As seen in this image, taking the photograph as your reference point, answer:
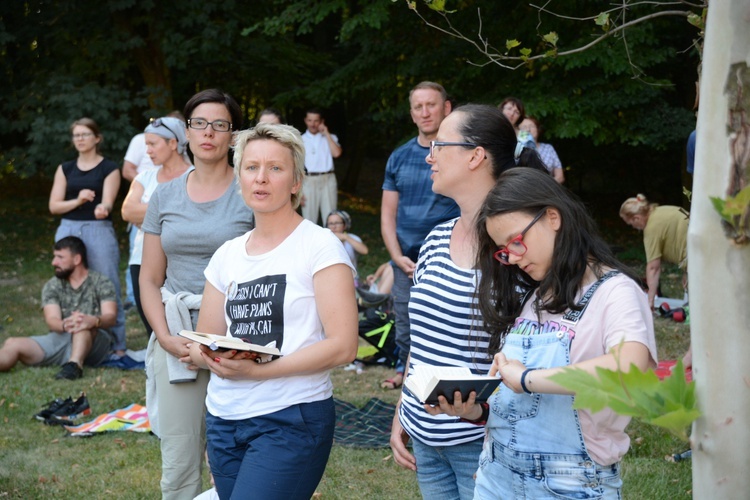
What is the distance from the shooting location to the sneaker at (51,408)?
6.87 meters

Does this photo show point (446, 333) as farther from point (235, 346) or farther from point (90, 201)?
point (90, 201)

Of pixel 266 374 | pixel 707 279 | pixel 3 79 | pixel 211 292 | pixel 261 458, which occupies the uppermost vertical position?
pixel 3 79

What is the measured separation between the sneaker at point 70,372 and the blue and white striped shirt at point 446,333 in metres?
5.86

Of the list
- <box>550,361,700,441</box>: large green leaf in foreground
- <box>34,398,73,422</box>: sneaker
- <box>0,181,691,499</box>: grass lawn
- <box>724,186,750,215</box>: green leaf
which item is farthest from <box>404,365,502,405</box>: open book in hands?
<box>34,398,73,422</box>: sneaker

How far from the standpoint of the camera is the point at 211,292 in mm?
3330

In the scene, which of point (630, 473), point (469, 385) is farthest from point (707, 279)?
point (630, 473)

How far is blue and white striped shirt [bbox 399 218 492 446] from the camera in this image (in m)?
2.85

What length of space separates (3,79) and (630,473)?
15757 mm

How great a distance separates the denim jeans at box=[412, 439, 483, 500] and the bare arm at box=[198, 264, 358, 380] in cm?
41

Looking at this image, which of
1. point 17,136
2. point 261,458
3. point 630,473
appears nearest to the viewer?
point 261,458

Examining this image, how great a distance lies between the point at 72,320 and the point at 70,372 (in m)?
0.59

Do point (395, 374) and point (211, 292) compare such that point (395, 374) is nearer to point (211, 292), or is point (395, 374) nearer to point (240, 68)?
point (211, 292)

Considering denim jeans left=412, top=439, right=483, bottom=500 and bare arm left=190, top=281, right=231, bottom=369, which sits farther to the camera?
bare arm left=190, top=281, right=231, bottom=369

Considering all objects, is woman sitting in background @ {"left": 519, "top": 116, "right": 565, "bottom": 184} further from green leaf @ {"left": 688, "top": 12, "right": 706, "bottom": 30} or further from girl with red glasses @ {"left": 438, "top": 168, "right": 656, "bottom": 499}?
girl with red glasses @ {"left": 438, "top": 168, "right": 656, "bottom": 499}
